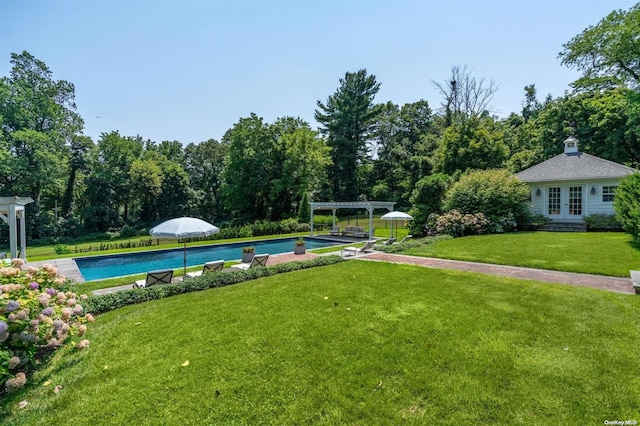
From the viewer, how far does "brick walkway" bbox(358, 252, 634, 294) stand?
6.88 m

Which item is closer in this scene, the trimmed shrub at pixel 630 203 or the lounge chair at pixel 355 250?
the trimmed shrub at pixel 630 203

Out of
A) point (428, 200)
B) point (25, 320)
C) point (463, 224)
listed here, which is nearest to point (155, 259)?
point (25, 320)

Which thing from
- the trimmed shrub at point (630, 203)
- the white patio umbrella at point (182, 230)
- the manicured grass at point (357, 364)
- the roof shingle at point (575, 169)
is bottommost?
the manicured grass at point (357, 364)

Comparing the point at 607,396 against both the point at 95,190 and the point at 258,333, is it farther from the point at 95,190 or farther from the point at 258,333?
the point at 95,190

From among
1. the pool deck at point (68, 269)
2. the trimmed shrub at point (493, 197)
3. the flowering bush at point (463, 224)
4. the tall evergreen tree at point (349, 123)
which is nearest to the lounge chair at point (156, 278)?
the pool deck at point (68, 269)

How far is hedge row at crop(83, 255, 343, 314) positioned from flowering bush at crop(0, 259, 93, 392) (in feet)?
7.10

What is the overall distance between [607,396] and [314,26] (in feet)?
43.6

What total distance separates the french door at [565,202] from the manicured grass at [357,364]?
1488cm

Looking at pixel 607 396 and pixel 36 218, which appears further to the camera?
pixel 36 218

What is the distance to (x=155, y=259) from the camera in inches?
620

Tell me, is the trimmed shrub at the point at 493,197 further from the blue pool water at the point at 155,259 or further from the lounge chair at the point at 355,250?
the blue pool water at the point at 155,259

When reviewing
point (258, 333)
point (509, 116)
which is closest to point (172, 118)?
point (258, 333)

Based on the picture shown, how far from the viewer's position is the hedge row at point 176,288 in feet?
20.6

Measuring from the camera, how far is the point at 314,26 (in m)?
12.2
